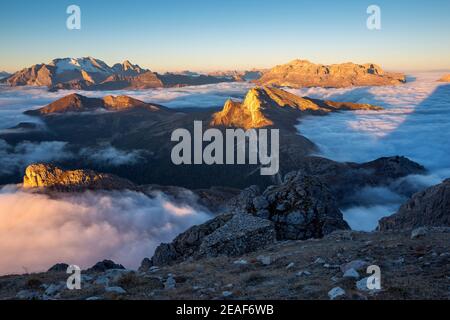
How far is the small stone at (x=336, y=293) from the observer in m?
14.1

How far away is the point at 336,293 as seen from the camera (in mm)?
14297

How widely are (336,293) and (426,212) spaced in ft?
100

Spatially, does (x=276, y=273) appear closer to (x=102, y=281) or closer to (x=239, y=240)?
(x=102, y=281)

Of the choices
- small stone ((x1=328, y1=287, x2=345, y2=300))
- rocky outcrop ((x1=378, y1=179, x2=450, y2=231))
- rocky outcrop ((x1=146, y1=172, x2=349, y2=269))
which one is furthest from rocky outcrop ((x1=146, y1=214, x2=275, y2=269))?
rocky outcrop ((x1=378, y1=179, x2=450, y2=231))

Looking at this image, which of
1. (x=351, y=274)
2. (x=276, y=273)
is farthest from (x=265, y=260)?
(x=351, y=274)

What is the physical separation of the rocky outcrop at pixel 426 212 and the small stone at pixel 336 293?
2657cm

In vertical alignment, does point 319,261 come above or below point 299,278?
below

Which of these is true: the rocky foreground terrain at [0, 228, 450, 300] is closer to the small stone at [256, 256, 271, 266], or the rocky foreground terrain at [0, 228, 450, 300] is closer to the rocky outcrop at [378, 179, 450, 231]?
the small stone at [256, 256, 271, 266]

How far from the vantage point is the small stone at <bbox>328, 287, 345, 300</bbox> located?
14078 mm

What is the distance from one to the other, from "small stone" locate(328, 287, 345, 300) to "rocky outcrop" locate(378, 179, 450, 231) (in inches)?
1046

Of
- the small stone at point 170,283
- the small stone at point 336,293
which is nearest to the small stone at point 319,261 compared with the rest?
the small stone at point 336,293
